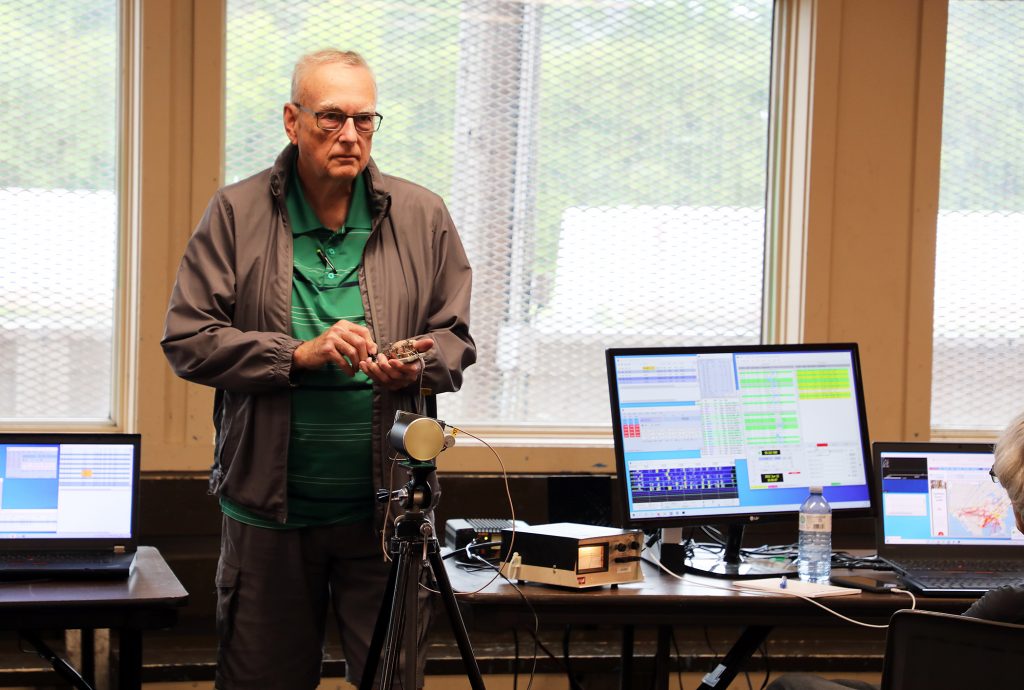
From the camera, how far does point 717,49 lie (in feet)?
12.4

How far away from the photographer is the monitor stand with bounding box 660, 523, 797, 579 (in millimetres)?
2529

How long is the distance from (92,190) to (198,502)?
1.03 m

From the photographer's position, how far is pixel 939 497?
2.73 meters

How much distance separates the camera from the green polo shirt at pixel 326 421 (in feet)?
7.67

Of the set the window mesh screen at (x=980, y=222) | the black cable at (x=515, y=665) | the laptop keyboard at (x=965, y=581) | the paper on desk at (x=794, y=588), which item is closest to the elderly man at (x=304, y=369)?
the paper on desk at (x=794, y=588)

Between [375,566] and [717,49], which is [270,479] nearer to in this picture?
[375,566]

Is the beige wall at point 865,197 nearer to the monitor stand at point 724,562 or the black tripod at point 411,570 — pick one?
the monitor stand at point 724,562

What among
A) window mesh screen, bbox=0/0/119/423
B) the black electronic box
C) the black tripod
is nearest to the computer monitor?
the black electronic box

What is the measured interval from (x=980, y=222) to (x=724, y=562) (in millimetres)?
1985

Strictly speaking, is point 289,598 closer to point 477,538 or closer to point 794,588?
point 477,538

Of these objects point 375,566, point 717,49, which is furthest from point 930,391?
point 375,566

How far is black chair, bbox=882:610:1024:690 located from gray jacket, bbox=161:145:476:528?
40.7 inches

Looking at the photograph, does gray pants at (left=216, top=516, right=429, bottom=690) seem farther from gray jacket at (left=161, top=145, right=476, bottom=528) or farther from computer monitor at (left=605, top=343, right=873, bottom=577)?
computer monitor at (left=605, top=343, right=873, bottom=577)

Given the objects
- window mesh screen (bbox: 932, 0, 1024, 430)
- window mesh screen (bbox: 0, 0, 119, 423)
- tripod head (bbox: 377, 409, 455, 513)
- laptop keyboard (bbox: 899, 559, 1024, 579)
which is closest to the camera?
tripod head (bbox: 377, 409, 455, 513)
